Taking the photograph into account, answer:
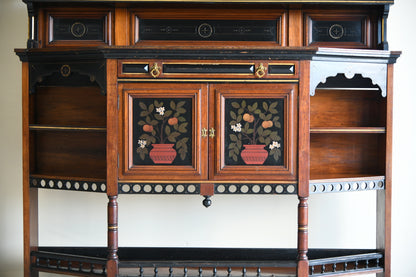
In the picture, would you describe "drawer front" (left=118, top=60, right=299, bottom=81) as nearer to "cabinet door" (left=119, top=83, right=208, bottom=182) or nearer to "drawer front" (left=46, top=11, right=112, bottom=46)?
"cabinet door" (left=119, top=83, right=208, bottom=182)

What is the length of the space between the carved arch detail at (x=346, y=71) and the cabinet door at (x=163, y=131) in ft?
2.24

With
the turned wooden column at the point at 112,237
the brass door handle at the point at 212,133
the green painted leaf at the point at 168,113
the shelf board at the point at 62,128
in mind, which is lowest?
the turned wooden column at the point at 112,237

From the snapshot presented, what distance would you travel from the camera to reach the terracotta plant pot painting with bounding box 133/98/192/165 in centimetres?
316

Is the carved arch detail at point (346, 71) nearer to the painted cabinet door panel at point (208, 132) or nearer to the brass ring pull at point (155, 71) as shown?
the painted cabinet door panel at point (208, 132)

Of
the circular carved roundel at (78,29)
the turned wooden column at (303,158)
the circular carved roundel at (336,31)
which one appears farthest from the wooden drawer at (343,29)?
the circular carved roundel at (78,29)

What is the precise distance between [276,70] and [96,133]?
1411 millimetres

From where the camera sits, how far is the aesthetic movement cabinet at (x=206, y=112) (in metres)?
3.15

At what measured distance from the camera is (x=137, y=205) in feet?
13.1

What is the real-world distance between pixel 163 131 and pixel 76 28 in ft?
3.52

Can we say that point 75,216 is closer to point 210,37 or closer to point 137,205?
point 137,205

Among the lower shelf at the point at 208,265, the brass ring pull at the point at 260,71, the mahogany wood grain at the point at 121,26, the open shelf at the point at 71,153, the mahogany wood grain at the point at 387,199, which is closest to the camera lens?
the brass ring pull at the point at 260,71

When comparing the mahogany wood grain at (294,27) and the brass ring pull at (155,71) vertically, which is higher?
the mahogany wood grain at (294,27)

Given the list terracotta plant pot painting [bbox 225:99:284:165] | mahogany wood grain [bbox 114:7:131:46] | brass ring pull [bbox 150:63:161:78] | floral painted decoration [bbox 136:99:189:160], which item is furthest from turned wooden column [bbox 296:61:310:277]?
mahogany wood grain [bbox 114:7:131:46]

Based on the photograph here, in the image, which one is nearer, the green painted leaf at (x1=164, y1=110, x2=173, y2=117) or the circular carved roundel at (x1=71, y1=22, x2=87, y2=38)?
the green painted leaf at (x1=164, y1=110, x2=173, y2=117)
